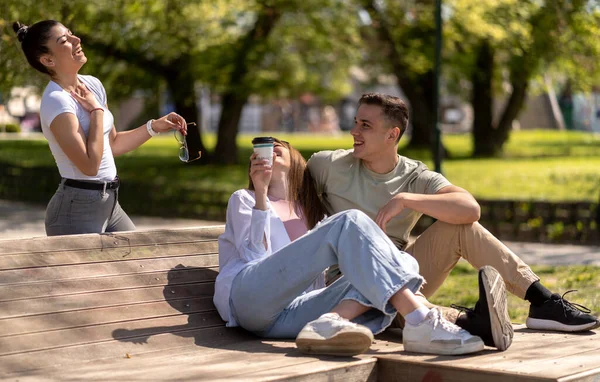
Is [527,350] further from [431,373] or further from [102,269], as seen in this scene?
[102,269]

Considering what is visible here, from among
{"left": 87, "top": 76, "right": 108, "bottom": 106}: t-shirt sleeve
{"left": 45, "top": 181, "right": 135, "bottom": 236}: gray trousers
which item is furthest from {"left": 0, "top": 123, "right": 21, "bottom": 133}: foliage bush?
{"left": 45, "top": 181, "right": 135, "bottom": 236}: gray trousers

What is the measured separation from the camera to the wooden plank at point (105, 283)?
451 cm

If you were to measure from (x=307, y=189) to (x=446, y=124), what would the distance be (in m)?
62.4

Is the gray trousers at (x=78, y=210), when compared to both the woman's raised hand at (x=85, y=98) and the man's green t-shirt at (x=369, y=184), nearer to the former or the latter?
the woman's raised hand at (x=85, y=98)

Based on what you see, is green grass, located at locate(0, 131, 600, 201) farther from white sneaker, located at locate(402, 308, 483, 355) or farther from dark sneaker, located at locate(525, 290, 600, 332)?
white sneaker, located at locate(402, 308, 483, 355)

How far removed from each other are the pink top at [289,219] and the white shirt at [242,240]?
9cm

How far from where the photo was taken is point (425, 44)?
938 inches

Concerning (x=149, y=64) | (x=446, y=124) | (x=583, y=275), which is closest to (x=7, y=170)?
(x=149, y=64)

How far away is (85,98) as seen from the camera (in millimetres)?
4875

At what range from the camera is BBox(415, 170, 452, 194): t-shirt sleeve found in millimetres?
5207

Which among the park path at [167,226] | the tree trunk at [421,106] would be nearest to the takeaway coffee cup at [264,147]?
the park path at [167,226]

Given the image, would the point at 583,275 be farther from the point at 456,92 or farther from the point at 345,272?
the point at 456,92

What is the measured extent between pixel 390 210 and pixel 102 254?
140 cm

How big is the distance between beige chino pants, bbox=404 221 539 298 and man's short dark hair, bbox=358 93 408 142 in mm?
554
